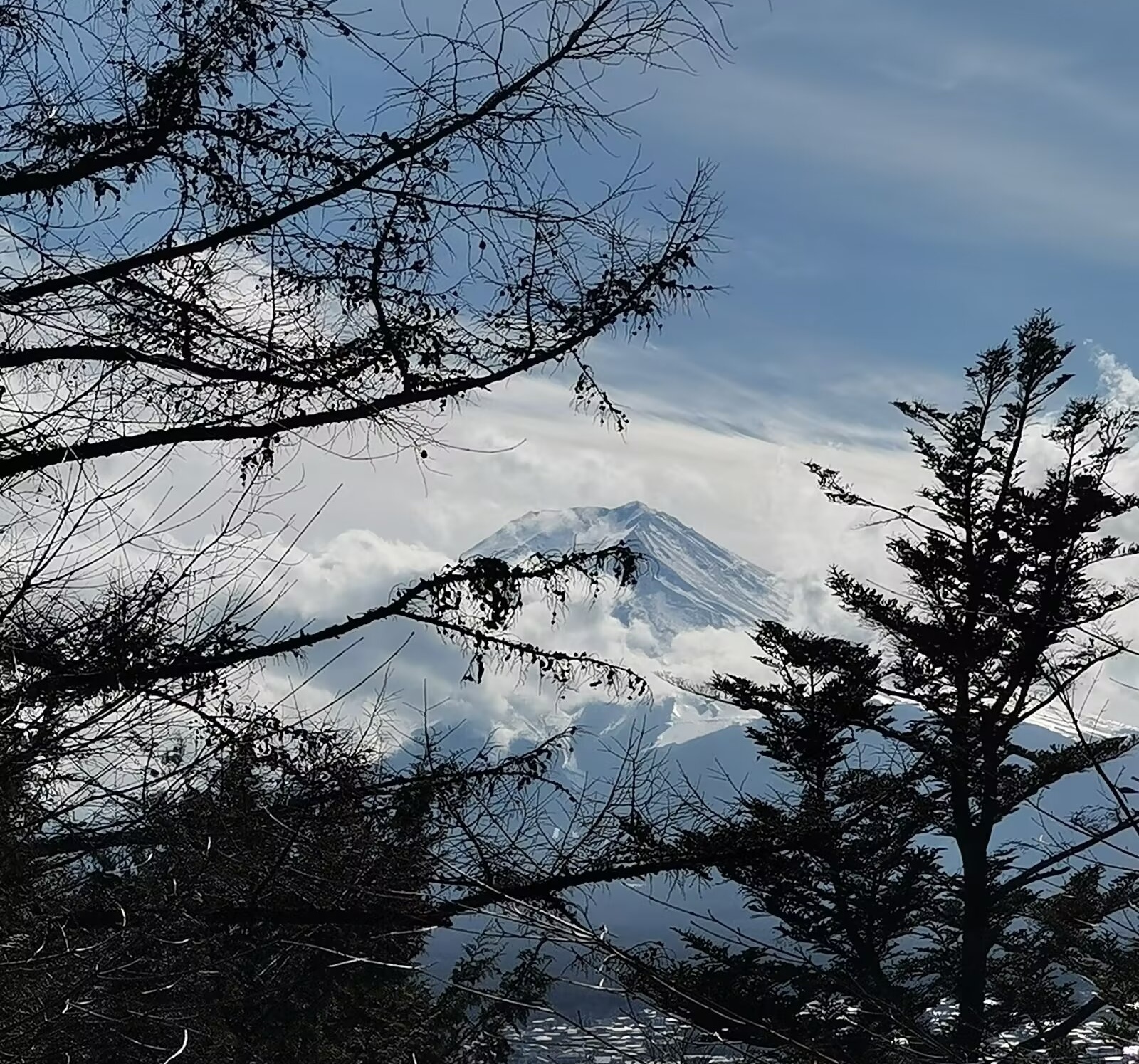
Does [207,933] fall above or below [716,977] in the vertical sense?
below

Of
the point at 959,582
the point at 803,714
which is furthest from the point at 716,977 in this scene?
the point at 959,582

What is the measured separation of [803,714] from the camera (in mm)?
18938

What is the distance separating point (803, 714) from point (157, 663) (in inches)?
598

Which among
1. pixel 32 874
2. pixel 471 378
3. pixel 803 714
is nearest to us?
pixel 32 874

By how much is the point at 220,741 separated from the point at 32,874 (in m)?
1.36

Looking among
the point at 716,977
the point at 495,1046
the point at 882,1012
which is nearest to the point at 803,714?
the point at 716,977

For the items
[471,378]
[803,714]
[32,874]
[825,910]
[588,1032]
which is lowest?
[588,1032]

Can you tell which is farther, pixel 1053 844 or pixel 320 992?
pixel 320 992

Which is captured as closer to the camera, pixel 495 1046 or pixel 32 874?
pixel 32 874

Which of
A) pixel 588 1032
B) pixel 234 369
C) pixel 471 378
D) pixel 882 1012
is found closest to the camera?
pixel 588 1032

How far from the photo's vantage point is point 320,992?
45.8ft

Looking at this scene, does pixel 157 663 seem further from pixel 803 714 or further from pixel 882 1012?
pixel 803 714

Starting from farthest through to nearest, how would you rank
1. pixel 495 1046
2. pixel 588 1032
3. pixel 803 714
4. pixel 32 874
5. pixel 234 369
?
pixel 803 714 < pixel 495 1046 < pixel 234 369 < pixel 32 874 < pixel 588 1032

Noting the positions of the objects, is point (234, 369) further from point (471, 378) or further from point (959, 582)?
point (959, 582)
